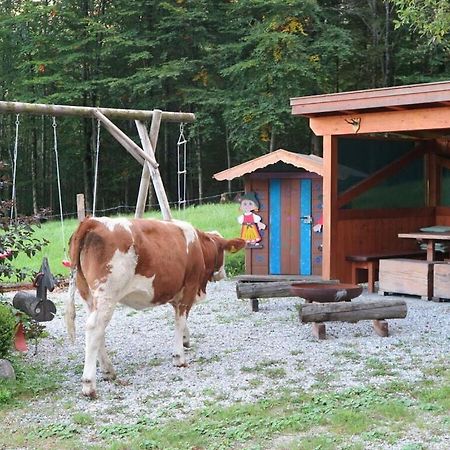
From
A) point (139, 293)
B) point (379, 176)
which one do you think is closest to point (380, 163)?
point (379, 176)

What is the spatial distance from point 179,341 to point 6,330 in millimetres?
1512

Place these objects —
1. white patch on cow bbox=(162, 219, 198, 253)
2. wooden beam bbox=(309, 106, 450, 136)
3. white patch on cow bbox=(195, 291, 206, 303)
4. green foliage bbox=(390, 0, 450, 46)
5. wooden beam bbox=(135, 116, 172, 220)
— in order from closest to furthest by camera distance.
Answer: white patch on cow bbox=(162, 219, 198, 253)
white patch on cow bbox=(195, 291, 206, 303)
wooden beam bbox=(135, 116, 172, 220)
wooden beam bbox=(309, 106, 450, 136)
green foliage bbox=(390, 0, 450, 46)

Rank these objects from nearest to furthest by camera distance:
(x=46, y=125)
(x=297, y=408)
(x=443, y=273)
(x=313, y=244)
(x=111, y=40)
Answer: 1. (x=297, y=408)
2. (x=443, y=273)
3. (x=313, y=244)
4. (x=111, y=40)
5. (x=46, y=125)

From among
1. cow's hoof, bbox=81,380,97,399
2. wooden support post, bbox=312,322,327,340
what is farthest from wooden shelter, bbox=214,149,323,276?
cow's hoof, bbox=81,380,97,399

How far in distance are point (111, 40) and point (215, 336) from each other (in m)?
19.1

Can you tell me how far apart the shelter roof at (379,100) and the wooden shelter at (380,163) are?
1 cm

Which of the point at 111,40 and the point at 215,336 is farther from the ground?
the point at 111,40

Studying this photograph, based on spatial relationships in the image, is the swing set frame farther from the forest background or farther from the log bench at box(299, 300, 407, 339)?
the forest background

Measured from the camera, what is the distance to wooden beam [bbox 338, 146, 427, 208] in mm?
11164

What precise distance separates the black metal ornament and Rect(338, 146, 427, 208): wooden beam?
4.94m

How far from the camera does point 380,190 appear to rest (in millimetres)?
11836

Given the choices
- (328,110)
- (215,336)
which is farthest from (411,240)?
(215,336)

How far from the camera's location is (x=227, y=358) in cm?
684

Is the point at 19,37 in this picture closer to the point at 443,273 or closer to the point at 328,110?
the point at 328,110
